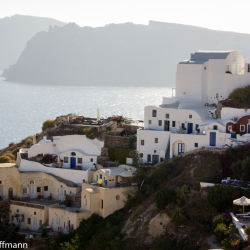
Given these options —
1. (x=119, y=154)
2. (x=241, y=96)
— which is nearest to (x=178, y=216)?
(x=119, y=154)

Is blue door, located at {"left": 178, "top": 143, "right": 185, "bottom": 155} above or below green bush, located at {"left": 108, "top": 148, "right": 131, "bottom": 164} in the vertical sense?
above

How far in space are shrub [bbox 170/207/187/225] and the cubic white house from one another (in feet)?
29.4

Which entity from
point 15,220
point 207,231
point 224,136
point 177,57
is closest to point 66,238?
point 15,220

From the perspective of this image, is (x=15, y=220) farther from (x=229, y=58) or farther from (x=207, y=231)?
(x=229, y=58)

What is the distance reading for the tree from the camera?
34.7 m

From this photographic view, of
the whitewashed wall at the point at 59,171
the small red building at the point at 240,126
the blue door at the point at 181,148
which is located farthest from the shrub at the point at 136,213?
the small red building at the point at 240,126

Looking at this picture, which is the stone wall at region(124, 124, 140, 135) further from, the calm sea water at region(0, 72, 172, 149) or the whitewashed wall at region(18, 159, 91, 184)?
the calm sea water at region(0, 72, 172, 149)

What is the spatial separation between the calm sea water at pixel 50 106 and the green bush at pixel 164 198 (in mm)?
57962

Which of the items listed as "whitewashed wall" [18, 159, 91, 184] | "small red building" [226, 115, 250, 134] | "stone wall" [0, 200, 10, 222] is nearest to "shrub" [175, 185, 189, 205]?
"small red building" [226, 115, 250, 134]

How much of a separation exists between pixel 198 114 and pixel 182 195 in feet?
35.2

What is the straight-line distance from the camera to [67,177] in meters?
44.4

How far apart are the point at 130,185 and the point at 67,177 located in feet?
24.7

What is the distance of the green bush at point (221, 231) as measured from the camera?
29045 millimetres

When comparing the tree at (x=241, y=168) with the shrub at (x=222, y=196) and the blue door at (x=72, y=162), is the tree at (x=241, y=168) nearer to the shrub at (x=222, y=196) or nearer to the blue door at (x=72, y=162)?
the shrub at (x=222, y=196)
